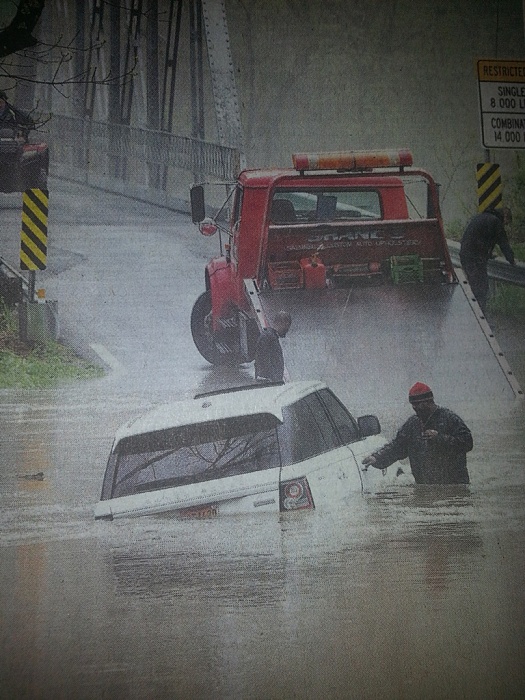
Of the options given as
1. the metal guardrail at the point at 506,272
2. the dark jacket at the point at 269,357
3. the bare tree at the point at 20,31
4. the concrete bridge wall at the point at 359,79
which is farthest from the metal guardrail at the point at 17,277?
the metal guardrail at the point at 506,272

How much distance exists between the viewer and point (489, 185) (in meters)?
5.68

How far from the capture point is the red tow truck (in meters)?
5.27

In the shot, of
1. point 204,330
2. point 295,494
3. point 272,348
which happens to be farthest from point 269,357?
point 295,494

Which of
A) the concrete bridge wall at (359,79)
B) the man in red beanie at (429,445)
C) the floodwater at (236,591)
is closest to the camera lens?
the floodwater at (236,591)

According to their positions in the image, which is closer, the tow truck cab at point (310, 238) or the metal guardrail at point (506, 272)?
the tow truck cab at point (310, 238)

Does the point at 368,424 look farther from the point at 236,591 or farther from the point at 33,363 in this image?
the point at 33,363

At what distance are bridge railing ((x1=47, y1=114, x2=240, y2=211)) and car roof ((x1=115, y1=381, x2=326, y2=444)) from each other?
875mm

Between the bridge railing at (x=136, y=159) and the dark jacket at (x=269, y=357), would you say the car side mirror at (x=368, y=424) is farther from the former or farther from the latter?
the bridge railing at (x=136, y=159)

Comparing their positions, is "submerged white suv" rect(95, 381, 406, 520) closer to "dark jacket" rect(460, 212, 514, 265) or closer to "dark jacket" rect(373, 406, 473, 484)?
"dark jacket" rect(373, 406, 473, 484)

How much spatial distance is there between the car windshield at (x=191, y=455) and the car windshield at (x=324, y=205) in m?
0.91

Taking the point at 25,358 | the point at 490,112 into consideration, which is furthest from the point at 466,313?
the point at 25,358

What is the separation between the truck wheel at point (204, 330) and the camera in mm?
5301

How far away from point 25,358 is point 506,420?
214cm

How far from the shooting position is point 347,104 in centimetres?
559
